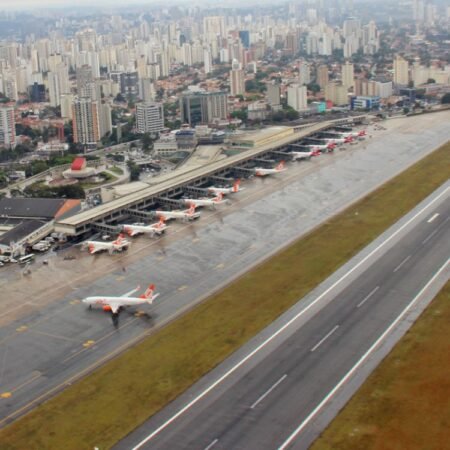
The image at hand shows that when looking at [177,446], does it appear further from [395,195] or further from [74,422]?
[395,195]

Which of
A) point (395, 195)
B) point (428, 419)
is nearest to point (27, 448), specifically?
point (428, 419)

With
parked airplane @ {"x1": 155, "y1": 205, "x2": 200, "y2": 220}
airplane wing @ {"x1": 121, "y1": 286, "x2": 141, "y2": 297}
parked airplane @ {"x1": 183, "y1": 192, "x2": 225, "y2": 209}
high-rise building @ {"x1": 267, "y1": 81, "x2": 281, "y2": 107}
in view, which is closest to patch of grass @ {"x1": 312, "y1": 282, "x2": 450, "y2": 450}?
airplane wing @ {"x1": 121, "y1": 286, "x2": 141, "y2": 297}

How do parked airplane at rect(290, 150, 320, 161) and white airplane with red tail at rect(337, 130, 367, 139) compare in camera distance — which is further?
white airplane with red tail at rect(337, 130, 367, 139)

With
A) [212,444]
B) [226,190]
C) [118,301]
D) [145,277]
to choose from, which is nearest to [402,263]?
[145,277]

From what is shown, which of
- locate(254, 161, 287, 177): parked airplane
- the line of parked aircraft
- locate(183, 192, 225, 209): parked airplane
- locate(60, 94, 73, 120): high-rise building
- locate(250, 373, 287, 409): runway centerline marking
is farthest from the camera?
locate(60, 94, 73, 120): high-rise building

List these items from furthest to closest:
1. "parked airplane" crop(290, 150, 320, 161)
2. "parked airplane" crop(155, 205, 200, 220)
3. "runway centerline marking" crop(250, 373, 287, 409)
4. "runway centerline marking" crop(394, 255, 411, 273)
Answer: "parked airplane" crop(290, 150, 320, 161), "parked airplane" crop(155, 205, 200, 220), "runway centerline marking" crop(394, 255, 411, 273), "runway centerline marking" crop(250, 373, 287, 409)

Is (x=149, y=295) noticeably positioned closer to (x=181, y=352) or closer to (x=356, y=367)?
(x=181, y=352)

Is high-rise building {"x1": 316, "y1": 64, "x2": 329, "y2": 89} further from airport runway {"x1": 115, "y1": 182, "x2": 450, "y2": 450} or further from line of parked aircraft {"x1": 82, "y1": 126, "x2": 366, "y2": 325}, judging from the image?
airport runway {"x1": 115, "y1": 182, "x2": 450, "y2": 450}
